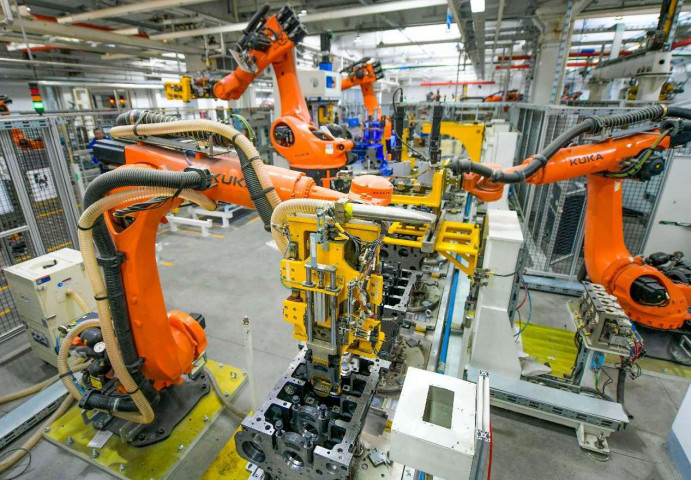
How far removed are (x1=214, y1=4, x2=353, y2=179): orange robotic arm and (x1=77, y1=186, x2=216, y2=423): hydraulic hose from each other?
159 inches

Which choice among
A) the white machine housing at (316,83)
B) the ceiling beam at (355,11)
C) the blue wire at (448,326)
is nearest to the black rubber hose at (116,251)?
the blue wire at (448,326)

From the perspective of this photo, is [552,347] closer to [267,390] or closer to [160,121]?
[267,390]

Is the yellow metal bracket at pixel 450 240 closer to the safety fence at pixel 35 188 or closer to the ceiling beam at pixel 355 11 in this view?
the safety fence at pixel 35 188

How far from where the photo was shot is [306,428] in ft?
6.21

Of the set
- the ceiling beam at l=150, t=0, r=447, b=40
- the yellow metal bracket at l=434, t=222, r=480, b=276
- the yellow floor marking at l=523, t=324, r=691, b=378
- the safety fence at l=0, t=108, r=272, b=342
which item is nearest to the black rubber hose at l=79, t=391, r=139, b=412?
the safety fence at l=0, t=108, r=272, b=342

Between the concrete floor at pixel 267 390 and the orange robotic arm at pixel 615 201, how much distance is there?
87 centimetres

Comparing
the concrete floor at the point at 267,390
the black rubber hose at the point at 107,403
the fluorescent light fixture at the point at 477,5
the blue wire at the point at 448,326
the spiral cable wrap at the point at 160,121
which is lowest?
the concrete floor at the point at 267,390

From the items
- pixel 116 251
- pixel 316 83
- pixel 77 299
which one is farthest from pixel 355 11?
pixel 77 299

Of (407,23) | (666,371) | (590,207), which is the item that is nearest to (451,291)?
(590,207)

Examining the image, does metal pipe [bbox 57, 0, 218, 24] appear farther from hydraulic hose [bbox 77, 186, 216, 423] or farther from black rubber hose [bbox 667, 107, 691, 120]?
black rubber hose [bbox 667, 107, 691, 120]

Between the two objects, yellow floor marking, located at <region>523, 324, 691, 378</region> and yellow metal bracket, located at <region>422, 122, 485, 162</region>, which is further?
yellow metal bracket, located at <region>422, 122, 485, 162</region>

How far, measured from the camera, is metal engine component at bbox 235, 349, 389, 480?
1642mm

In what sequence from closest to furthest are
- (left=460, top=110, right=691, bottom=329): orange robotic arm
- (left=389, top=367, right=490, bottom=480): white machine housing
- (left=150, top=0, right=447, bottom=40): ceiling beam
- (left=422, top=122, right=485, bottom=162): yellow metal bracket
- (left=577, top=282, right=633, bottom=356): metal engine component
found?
1. (left=389, top=367, right=490, bottom=480): white machine housing
2. (left=577, top=282, right=633, bottom=356): metal engine component
3. (left=460, top=110, right=691, bottom=329): orange robotic arm
4. (left=150, top=0, right=447, bottom=40): ceiling beam
5. (left=422, top=122, right=485, bottom=162): yellow metal bracket

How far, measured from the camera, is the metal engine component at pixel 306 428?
1.64m
